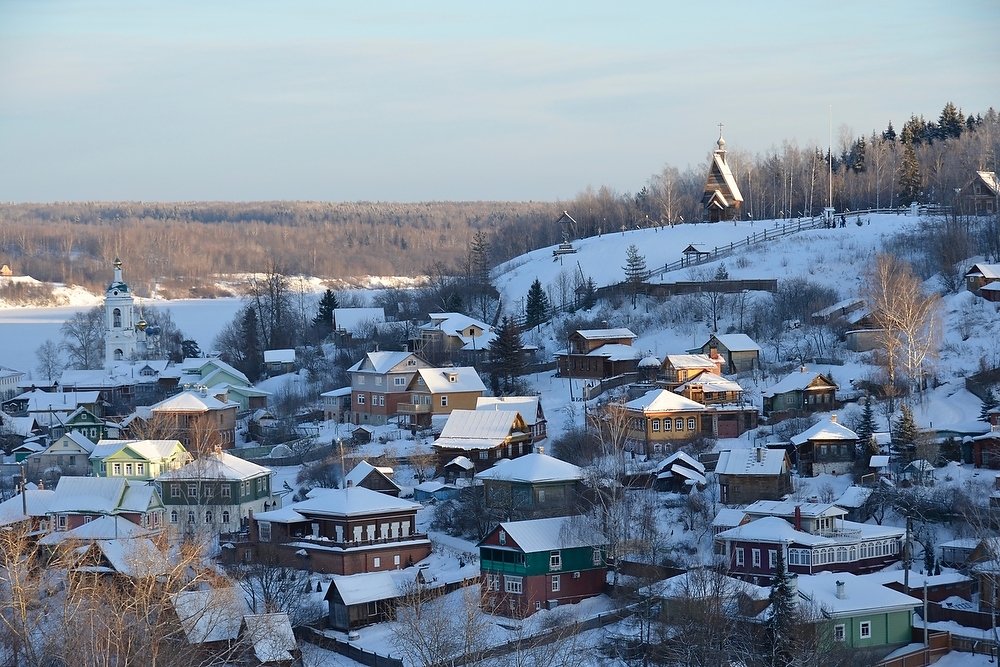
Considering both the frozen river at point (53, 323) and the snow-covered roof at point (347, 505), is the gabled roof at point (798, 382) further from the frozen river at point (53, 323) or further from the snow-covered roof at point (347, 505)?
the frozen river at point (53, 323)

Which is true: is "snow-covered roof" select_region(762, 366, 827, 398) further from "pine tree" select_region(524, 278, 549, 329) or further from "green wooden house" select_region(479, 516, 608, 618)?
"pine tree" select_region(524, 278, 549, 329)

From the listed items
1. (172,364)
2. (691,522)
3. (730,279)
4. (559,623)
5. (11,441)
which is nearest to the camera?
(559,623)

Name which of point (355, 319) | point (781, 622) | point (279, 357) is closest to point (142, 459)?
point (279, 357)

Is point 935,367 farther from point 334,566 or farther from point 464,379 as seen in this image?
point 334,566

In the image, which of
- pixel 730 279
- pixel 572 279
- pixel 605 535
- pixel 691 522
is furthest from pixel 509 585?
pixel 572 279

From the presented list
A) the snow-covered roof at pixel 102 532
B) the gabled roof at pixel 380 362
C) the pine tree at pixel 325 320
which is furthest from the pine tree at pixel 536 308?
the snow-covered roof at pixel 102 532

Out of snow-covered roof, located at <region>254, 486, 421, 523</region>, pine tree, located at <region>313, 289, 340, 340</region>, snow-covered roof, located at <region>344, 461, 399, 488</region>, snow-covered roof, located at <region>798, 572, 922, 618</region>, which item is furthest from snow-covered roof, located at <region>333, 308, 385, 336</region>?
snow-covered roof, located at <region>798, 572, 922, 618</region>

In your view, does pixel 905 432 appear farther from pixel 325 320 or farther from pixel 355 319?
pixel 325 320
